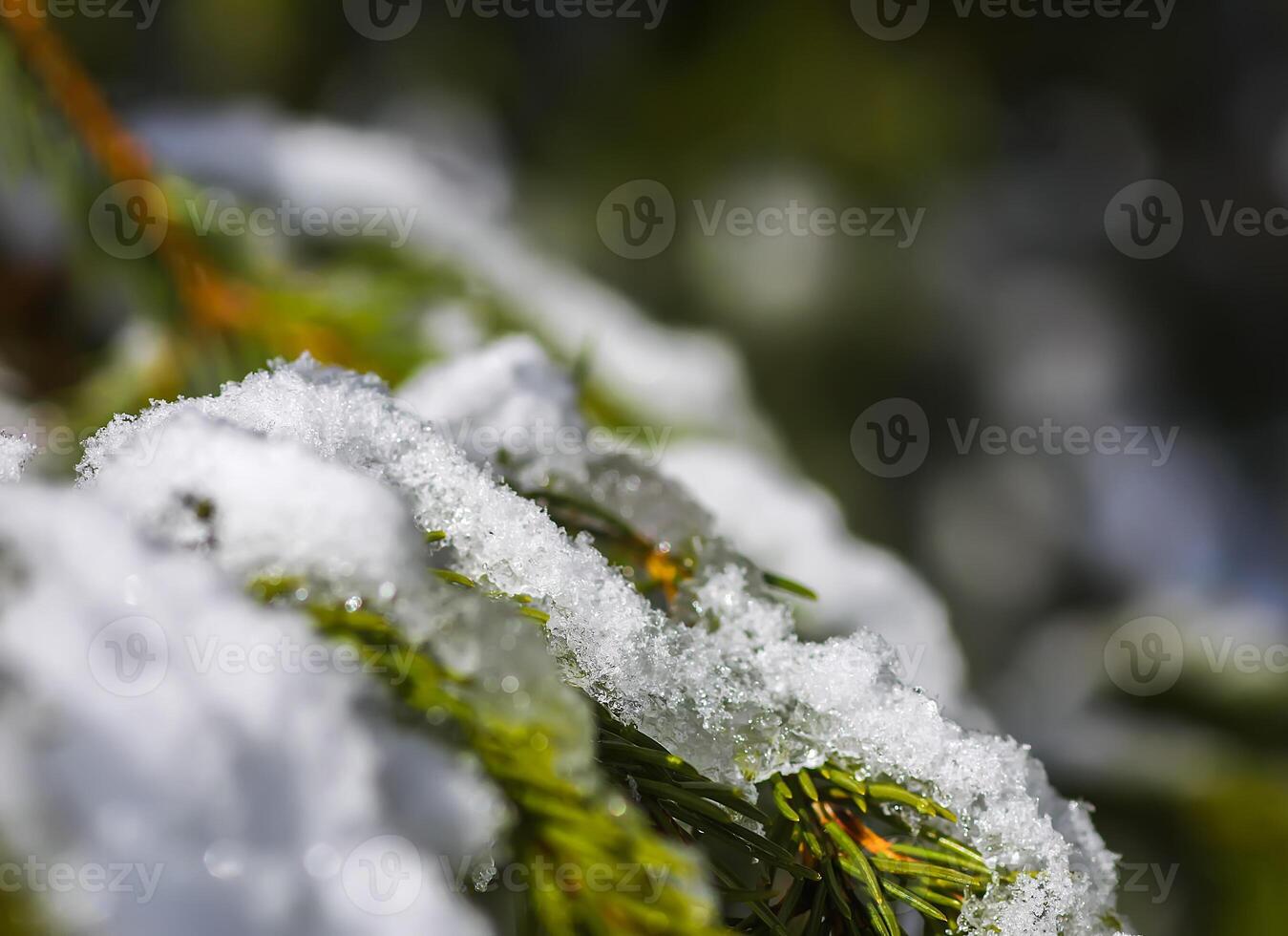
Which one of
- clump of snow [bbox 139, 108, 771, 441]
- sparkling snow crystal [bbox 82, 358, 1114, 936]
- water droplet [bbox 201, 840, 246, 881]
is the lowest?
water droplet [bbox 201, 840, 246, 881]

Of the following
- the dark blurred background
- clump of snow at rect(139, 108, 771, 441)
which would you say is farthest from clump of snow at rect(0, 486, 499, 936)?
the dark blurred background

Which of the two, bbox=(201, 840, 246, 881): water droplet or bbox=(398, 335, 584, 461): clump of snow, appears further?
bbox=(398, 335, 584, 461): clump of snow

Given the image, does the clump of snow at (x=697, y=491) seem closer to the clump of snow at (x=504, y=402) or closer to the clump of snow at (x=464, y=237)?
the clump of snow at (x=504, y=402)

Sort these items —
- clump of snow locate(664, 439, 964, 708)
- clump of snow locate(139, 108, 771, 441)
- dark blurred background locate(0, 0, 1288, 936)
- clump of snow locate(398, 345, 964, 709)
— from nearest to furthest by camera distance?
clump of snow locate(398, 345, 964, 709) → clump of snow locate(664, 439, 964, 708) → clump of snow locate(139, 108, 771, 441) → dark blurred background locate(0, 0, 1288, 936)

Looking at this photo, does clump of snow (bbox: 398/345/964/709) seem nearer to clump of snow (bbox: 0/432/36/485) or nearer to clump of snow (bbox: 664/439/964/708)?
clump of snow (bbox: 664/439/964/708)

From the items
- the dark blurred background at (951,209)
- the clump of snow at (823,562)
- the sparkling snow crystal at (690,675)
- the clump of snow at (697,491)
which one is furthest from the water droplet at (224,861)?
the dark blurred background at (951,209)

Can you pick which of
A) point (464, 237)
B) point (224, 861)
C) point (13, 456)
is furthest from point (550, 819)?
point (464, 237)
